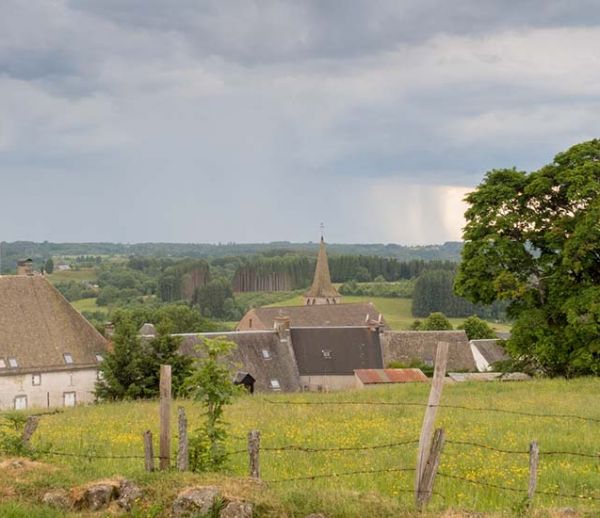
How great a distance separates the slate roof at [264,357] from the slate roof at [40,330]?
7698mm

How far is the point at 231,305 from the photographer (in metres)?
197

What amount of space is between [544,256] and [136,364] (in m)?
22.2

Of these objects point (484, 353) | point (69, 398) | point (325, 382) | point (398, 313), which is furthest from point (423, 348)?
point (398, 313)

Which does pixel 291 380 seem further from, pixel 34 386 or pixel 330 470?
pixel 330 470

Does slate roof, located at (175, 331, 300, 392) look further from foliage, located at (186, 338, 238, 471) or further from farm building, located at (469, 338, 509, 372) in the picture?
foliage, located at (186, 338, 238, 471)

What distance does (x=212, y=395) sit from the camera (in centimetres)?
1295

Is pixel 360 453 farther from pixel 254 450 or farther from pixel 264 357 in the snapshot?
pixel 264 357

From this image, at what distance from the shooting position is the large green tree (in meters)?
35.8

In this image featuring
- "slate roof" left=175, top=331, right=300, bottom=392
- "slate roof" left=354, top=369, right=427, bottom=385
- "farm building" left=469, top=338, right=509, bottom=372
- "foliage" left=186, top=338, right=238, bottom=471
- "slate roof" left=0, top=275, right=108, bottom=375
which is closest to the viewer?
"foliage" left=186, top=338, right=238, bottom=471

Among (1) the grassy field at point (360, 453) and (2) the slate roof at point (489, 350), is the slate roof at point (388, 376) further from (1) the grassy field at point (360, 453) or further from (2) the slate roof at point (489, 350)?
(2) the slate roof at point (489, 350)

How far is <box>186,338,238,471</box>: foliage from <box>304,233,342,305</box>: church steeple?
380 feet

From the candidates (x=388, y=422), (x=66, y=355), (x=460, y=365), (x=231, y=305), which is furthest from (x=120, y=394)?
(x=231, y=305)

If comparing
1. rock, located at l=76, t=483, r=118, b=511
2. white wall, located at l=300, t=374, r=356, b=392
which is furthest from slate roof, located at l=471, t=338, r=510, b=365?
rock, located at l=76, t=483, r=118, b=511

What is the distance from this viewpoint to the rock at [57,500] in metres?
12.3
